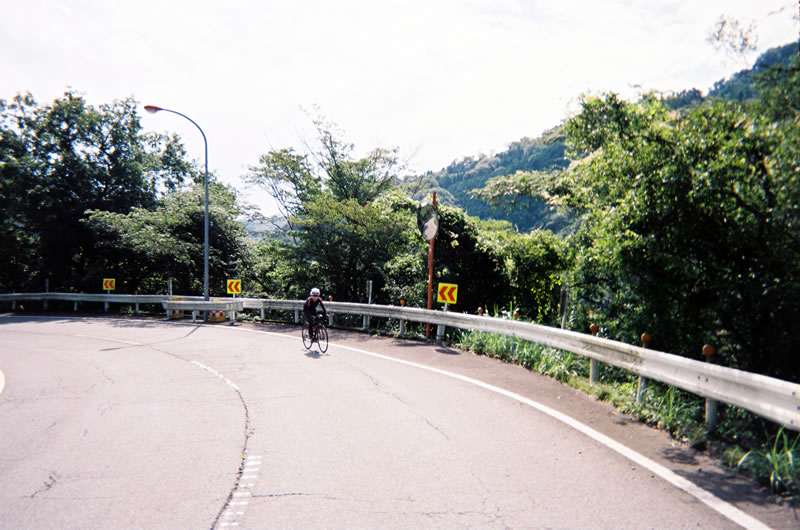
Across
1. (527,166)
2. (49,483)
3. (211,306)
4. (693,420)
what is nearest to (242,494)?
(49,483)

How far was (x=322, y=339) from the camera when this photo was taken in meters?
12.7

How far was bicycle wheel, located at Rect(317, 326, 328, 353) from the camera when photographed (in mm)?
12117

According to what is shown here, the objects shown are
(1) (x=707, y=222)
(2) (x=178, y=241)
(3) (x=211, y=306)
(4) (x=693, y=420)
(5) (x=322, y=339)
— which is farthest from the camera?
(2) (x=178, y=241)

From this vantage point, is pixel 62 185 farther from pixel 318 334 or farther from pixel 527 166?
pixel 527 166

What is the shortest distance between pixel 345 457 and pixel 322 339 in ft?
26.0

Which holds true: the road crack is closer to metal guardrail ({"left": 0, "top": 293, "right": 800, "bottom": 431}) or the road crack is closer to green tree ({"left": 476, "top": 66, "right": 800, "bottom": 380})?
metal guardrail ({"left": 0, "top": 293, "right": 800, "bottom": 431})

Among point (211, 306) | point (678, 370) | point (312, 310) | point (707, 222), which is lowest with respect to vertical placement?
point (211, 306)

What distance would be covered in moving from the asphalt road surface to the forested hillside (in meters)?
4.63

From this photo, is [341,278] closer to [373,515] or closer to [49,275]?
[373,515]

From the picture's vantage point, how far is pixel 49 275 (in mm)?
32406

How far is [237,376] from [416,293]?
8909mm

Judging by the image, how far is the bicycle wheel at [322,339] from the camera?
12.1 m

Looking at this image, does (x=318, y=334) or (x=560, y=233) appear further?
(x=560, y=233)

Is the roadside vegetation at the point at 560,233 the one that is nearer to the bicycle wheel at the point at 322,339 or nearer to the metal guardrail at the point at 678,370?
the metal guardrail at the point at 678,370
